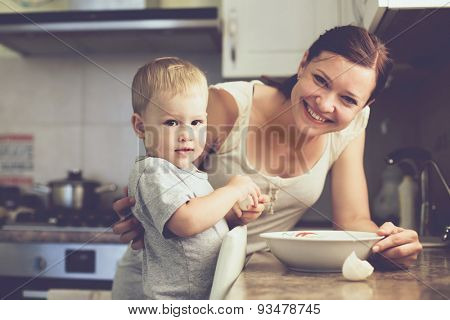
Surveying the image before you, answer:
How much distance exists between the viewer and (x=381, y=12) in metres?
0.67

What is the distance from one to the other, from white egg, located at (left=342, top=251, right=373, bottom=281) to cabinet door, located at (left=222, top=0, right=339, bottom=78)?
0.69m

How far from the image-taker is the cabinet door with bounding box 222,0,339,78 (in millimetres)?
1053

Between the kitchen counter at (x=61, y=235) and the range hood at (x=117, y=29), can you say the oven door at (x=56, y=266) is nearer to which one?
the kitchen counter at (x=61, y=235)

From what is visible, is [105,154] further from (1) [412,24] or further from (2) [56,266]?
(1) [412,24]

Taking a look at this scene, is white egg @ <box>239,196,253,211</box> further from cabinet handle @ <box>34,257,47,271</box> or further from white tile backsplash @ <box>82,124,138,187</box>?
white tile backsplash @ <box>82,124,138,187</box>

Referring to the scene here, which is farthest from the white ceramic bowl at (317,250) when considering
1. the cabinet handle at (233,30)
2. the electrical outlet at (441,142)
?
the cabinet handle at (233,30)

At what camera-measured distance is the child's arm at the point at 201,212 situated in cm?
47

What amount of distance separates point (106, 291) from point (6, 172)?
531mm

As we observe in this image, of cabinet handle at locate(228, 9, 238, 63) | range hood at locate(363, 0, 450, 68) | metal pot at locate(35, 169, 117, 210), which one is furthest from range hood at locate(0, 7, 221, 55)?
range hood at locate(363, 0, 450, 68)

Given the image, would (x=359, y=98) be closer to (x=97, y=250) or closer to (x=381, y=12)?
(x=381, y=12)

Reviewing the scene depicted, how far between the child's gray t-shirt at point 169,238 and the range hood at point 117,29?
0.67 metres

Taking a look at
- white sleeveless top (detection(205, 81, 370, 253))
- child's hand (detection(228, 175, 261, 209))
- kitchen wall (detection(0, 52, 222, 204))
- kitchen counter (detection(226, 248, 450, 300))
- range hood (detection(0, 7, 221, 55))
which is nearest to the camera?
kitchen counter (detection(226, 248, 450, 300))
